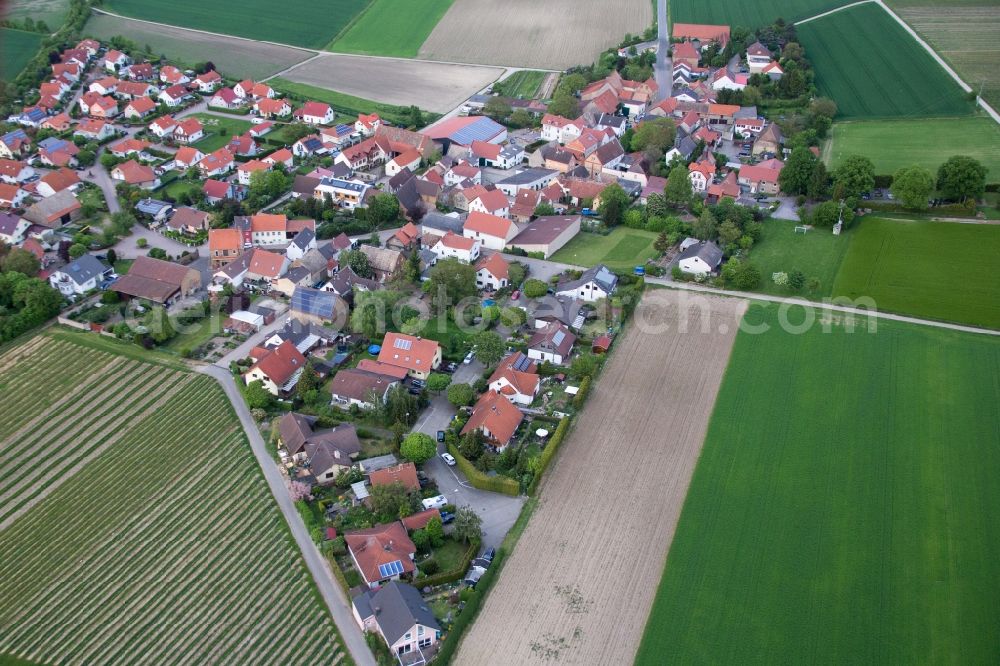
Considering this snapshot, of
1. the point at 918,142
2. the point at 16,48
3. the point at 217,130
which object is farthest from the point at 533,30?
the point at 16,48

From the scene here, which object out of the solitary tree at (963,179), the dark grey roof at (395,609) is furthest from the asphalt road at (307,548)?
the solitary tree at (963,179)

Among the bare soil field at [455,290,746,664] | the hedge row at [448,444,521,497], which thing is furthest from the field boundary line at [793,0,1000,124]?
the hedge row at [448,444,521,497]

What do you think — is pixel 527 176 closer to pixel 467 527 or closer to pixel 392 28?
pixel 467 527

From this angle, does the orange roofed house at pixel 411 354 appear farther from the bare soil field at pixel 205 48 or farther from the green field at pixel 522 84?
the bare soil field at pixel 205 48

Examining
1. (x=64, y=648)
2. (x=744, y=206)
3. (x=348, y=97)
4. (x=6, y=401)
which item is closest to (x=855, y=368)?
(x=744, y=206)

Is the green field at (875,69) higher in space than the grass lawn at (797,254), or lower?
higher
